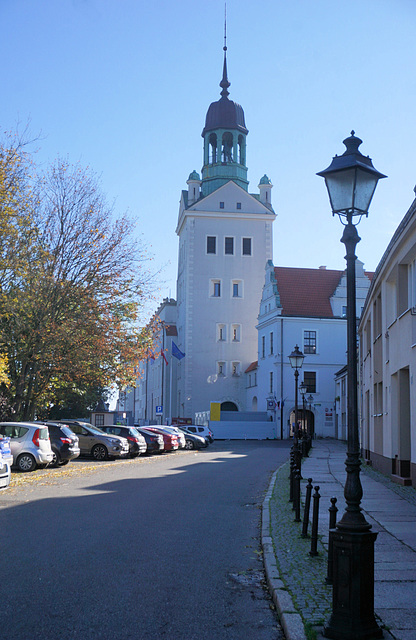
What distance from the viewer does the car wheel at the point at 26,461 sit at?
23703mm

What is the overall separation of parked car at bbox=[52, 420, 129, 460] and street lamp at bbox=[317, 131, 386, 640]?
1047 inches

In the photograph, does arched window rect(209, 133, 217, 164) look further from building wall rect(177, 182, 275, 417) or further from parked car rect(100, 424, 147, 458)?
parked car rect(100, 424, 147, 458)

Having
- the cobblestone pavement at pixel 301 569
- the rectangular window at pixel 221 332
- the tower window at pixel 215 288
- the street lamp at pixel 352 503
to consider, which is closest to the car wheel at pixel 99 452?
the cobblestone pavement at pixel 301 569

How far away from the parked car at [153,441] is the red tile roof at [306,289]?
105 feet

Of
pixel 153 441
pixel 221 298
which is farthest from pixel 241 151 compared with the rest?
pixel 153 441

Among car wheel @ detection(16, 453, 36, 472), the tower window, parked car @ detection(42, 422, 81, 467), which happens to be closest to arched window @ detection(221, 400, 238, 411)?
the tower window

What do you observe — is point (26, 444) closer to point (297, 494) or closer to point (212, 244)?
point (297, 494)

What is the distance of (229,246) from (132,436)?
46041 millimetres

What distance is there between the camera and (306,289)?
7275 cm

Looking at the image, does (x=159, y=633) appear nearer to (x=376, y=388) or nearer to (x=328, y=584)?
(x=328, y=584)

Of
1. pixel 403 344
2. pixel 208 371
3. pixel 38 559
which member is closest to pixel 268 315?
pixel 208 371

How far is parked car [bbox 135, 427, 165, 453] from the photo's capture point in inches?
1512

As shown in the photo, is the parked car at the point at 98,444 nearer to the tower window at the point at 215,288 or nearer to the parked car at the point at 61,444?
the parked car at the point at 61,444

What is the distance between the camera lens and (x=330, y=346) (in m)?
69.3
